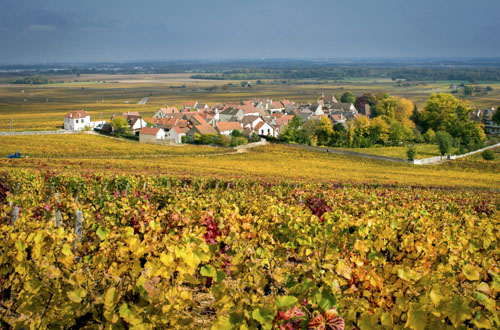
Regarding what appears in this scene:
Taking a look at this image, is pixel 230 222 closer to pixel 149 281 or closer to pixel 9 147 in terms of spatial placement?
pixel 149 281

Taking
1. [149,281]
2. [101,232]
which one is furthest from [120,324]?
[101,232]

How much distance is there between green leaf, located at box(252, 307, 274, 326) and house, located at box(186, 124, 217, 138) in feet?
245

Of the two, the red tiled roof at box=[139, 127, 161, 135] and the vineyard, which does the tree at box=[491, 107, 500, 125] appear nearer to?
the red tiled roof at box=[139, 127, 161, 135]

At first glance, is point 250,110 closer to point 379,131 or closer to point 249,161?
point 379,131

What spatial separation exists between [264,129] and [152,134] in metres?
22.0

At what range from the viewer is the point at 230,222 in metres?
11.3

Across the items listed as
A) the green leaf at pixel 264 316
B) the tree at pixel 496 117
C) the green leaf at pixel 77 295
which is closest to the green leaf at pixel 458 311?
the green leaf at pixel 264 316

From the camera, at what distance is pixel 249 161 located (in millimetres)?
58938

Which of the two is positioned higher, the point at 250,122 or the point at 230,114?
the point at 230,114

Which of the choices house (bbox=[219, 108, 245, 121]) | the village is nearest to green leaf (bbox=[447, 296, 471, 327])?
the village

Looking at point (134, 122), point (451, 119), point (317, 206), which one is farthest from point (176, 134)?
point (317, 206)

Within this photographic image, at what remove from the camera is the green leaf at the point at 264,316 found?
14.2 ft

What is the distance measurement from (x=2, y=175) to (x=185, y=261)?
76.9ft

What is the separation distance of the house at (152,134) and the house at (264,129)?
18104 millimetres
